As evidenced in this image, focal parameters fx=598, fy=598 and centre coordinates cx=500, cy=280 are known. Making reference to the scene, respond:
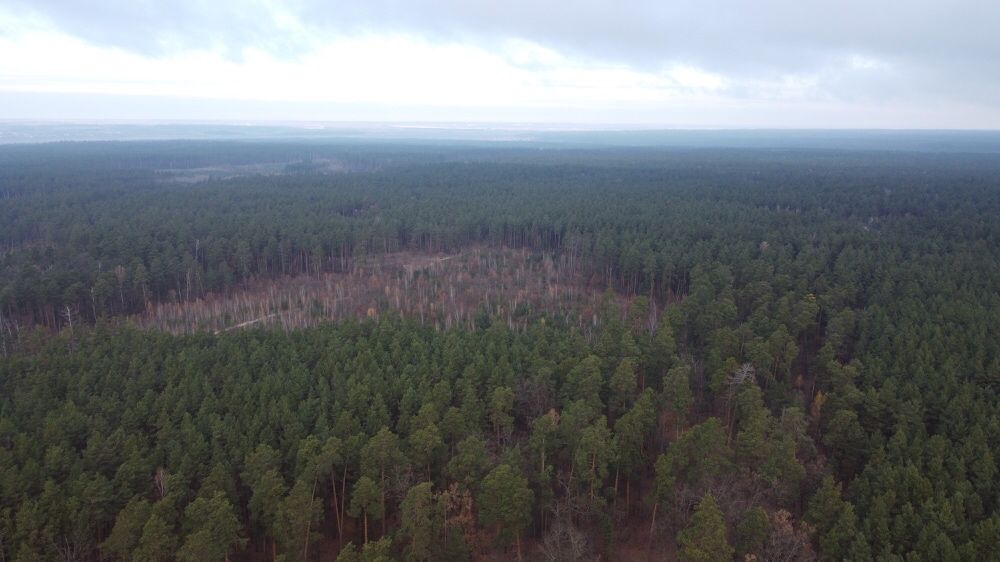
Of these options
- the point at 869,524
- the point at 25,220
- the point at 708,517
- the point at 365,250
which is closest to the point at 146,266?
the point at 365,250

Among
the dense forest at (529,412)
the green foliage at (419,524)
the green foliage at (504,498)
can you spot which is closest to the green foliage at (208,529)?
the dense forest at (529,412)

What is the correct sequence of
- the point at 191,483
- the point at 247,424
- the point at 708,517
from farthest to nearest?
the point at 247,424
the point at 191,483
the point at 708,517

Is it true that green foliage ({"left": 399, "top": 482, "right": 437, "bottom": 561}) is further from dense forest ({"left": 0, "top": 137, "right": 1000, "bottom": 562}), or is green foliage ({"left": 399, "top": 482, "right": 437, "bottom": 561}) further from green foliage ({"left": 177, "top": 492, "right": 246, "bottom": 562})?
green foliage ({"left": 177, "top": 492, "right": 246, "bottom": 562})

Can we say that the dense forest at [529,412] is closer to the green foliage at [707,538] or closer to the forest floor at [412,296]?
the green foliage at [707,538]

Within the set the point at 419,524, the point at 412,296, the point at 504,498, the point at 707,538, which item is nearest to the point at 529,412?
the point at 504,498

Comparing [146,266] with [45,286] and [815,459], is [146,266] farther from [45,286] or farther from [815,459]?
[815,459]
